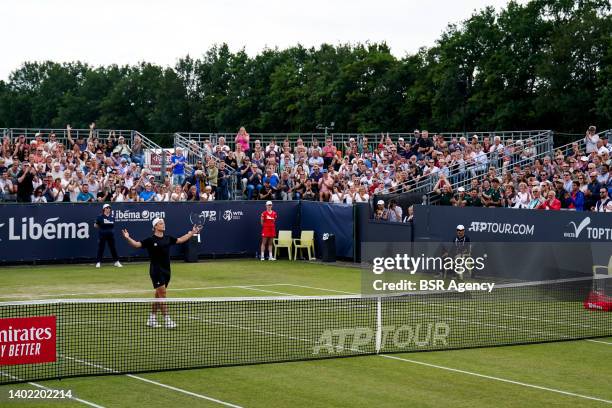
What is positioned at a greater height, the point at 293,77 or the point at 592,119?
the point at 293,77

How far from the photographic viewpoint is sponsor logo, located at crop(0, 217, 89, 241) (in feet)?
111

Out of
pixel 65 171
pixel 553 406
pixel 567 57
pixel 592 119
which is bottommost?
pixel 553 406

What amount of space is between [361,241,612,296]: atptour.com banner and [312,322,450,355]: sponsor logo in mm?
3992

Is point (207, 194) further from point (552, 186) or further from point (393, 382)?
point (393, 382)

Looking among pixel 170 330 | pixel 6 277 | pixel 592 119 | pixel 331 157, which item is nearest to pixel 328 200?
pixel 331 157

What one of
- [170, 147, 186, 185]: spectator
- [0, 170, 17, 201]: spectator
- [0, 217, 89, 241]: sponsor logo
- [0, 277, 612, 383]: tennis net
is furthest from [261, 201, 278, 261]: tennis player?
[0, 277, 612, 383]: tennis net

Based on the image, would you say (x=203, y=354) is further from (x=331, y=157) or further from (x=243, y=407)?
(x=331, y=157)

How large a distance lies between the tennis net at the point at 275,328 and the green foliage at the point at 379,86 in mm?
44659

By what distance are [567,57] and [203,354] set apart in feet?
200

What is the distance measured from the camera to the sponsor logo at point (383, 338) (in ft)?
60.9

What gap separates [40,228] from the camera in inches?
1350

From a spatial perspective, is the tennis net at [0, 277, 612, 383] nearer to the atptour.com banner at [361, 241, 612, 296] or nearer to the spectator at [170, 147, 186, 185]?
the atptour.com banner at [361, 241, 612, 296]

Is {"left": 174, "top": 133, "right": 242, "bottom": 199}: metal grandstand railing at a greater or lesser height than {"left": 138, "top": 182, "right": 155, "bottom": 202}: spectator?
greater

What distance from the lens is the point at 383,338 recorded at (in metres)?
19.0
